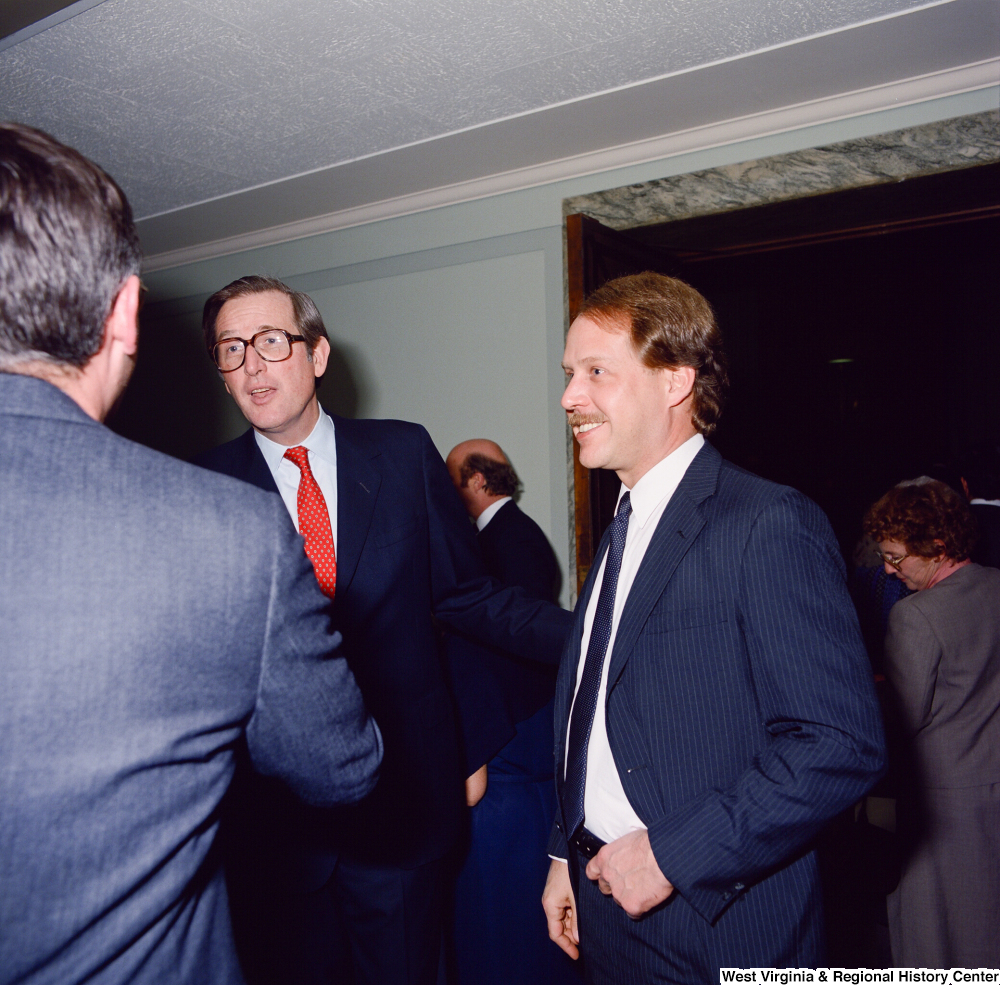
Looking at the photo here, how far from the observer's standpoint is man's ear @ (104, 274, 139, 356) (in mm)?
716

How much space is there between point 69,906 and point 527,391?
3271mm

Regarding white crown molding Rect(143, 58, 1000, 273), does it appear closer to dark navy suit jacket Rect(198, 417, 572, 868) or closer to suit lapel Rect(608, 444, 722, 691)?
dark navy suit jacket Rect(198, 417, 572, 868)

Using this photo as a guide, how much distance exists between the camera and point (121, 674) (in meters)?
0.63

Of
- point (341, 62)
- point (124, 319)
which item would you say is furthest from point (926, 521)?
point (341, 62)

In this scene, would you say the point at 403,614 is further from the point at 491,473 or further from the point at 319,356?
the point at 491,473

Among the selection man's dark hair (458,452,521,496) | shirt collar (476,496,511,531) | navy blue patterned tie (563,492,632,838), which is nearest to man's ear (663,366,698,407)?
navy blue patterned tie (563,492,632,838)

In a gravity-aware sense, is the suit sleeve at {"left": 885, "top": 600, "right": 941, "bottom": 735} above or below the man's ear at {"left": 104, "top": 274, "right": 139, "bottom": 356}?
below

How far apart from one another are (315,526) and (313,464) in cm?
17

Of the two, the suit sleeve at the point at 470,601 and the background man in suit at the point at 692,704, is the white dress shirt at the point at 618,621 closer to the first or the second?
the background man in suit at the point at 692,704

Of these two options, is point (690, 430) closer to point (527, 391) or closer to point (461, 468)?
point (461, 468)

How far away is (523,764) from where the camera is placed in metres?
2.20

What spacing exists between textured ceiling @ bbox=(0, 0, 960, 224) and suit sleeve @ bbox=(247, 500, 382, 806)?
2.09 meters

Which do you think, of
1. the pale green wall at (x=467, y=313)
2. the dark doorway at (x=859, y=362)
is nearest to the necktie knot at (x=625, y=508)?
the pale green wall at (x=467, y=313)

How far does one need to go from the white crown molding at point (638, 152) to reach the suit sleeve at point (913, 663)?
1.96 metres
